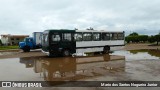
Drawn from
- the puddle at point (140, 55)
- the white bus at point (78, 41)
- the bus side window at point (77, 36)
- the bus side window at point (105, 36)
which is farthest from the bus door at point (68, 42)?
the puddle at point (140, 55)

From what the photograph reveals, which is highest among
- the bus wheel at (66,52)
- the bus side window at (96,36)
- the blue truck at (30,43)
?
the bus side window at (96,36)

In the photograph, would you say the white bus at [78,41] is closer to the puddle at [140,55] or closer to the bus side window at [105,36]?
the bus side window at [105,36]

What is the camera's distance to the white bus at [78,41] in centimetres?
1917

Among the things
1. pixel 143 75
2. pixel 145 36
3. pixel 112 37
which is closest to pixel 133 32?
pixel 145 36

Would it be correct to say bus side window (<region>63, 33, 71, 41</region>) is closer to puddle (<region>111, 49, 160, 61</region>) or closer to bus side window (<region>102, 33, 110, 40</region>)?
bus side window (<region>102, 33, 110, 40</region>)

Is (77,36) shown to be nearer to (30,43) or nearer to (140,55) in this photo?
(140,55)

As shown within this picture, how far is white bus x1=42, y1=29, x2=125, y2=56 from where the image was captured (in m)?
19.2

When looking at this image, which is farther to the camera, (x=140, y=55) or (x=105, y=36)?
(x=105, y=36)

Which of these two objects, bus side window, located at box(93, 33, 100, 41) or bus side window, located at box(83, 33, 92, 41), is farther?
bus side window, located at box(93, 33, 100, 41)

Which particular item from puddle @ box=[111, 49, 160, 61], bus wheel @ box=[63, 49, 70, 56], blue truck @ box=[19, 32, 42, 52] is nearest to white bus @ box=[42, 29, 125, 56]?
bus wheel @ box=[63, 49, 70, 56]

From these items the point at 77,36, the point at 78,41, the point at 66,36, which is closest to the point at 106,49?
the point at 78,41

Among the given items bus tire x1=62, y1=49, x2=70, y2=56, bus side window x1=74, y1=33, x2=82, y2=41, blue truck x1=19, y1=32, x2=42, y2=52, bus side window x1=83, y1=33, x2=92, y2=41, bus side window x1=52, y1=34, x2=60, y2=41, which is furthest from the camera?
blue truck x1=19, y1=32, x2=42, y2=52

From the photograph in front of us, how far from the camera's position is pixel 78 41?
820 inches

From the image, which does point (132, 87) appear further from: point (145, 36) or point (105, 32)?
point (145, 36)
